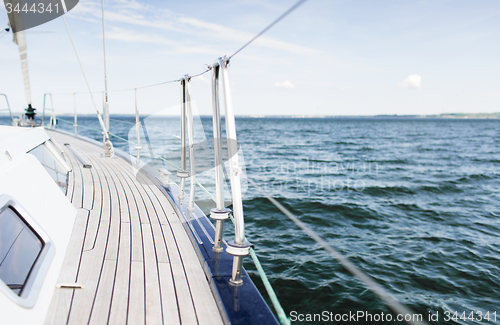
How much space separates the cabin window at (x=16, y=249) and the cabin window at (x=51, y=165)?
4.00 ft

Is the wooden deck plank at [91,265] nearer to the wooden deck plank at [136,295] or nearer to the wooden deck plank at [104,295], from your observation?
the wooden deck plank at [104,295]

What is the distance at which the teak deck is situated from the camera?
1.61 m

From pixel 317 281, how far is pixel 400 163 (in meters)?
12.6

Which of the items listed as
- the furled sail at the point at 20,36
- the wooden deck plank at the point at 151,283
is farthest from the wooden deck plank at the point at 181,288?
the furled sail at the point at 20,36

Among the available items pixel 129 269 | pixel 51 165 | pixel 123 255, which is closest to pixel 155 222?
pixel 123 255

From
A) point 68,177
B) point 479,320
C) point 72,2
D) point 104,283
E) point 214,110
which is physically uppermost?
point 72,2

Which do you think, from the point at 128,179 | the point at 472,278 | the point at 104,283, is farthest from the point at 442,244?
the point at 104,283

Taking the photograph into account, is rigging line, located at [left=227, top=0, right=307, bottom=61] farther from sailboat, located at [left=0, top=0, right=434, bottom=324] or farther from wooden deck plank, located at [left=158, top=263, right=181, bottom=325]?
wooden deck plank, located at [left=158, top=263, right=181, bottom=325]

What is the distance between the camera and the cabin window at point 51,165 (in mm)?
2953

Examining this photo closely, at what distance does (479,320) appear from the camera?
3.45 metres

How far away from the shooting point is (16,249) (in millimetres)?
1596

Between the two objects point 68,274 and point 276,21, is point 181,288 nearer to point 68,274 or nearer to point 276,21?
point 68,274

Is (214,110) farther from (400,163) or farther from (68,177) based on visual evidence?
(400,163)

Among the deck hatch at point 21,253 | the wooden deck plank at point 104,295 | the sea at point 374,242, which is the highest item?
the deck hatch at point 21,253
